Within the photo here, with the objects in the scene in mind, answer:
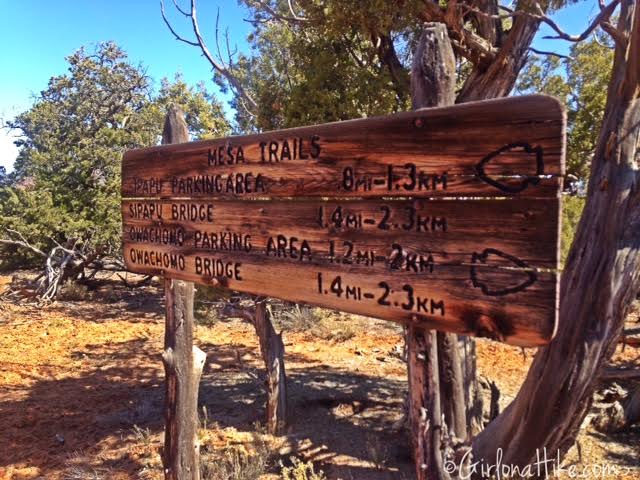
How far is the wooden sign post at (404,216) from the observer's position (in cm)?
143

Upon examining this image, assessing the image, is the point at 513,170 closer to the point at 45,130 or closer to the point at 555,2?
the point at 555,2

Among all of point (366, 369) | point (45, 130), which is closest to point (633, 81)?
point (366, 369)

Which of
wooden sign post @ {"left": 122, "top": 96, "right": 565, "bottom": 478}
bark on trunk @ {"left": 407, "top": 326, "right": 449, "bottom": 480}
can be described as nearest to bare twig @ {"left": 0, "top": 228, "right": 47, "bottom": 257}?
wooden sign post @ {"left": 122, "top": 96, "right": 565, "bottom": 478}

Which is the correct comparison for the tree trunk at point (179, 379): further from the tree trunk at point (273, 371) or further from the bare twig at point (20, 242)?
the bare twig at point (20, 242)

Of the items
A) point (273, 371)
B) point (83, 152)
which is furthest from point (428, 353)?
point (83, 152)

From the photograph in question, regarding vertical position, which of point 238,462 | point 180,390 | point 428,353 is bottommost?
point 238,462

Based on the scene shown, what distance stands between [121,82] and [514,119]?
17.1 meters

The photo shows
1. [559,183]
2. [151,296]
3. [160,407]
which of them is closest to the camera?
[559,183]

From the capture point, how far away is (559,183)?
1371 mm

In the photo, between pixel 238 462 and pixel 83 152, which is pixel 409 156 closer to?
pixel 238 462

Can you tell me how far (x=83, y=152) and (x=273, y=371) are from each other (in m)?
10.6

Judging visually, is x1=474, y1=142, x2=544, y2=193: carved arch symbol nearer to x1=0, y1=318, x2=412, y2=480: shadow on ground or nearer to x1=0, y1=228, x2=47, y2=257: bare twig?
x1=0, y1=318, x2=412, y2=480: shadow on ground

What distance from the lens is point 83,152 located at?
13703 millimetres

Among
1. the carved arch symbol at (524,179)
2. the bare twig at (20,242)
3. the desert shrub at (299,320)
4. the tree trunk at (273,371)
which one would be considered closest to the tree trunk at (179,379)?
the carved arch symbol at (524,179)
